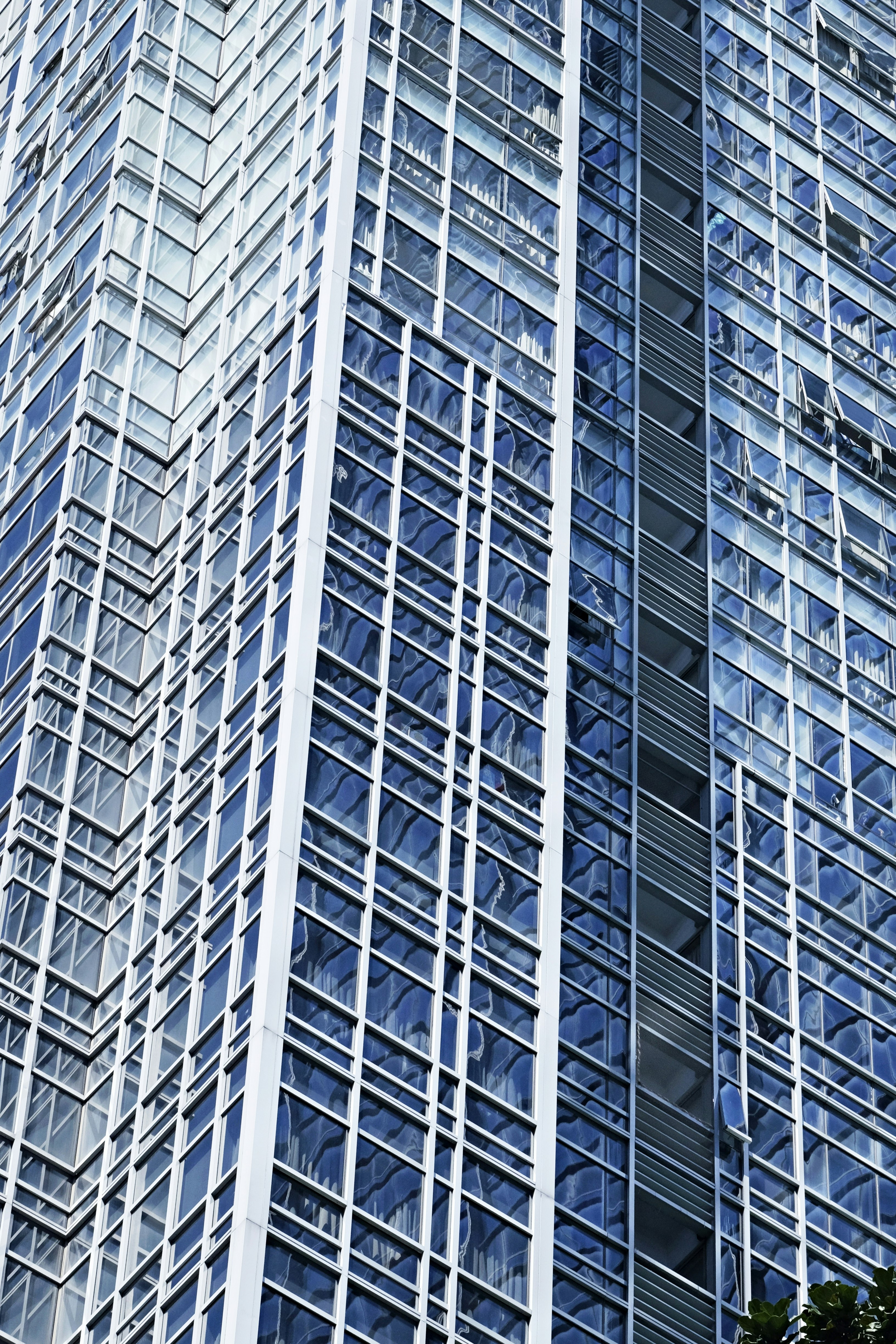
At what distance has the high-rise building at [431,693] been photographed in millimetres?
54062

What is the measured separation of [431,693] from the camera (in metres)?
59.0

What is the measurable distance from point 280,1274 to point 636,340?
97.7 ft

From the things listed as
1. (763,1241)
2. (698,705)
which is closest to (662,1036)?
(763,1241)

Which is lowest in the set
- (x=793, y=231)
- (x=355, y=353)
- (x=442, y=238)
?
(x=355, y=353)

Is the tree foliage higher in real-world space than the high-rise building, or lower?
lower

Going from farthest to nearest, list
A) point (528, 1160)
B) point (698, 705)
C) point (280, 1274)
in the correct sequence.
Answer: point (698, 705) → point (528, 1160) → point (280, 1274)

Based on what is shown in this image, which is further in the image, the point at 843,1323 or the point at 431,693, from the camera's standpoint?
the point at 431,693

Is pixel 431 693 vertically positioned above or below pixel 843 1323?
above

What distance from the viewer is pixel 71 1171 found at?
2287 inches

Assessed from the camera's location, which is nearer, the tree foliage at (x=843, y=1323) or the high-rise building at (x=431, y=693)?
the tree foliage at (x=843, y=1323)

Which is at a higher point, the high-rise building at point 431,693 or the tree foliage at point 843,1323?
the high-rise building at point 431,693

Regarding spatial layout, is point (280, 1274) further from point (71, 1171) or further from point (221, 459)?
point (221, 459)

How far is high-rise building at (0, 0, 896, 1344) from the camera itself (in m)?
54.1

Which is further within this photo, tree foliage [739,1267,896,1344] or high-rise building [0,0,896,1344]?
high-rise building [0,0,896,1344]
